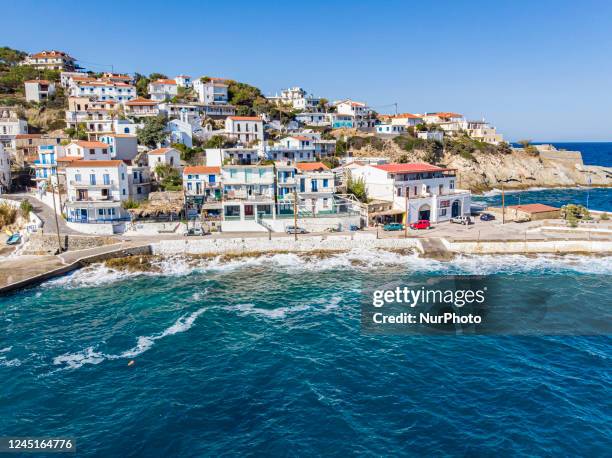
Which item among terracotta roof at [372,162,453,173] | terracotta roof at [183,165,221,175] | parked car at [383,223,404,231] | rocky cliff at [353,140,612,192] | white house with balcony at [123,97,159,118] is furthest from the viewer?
rocky cliff at [353,140,612,192]

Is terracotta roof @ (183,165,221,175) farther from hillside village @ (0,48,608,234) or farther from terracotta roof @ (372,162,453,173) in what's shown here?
terracotta roof @ (372,162,453,173)

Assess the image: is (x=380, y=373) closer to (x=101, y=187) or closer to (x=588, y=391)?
(x=588, y=391)

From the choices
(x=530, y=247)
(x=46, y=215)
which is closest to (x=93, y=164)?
(x=46, y=215)

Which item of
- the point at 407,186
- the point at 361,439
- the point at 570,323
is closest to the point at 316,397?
the point at 361,439

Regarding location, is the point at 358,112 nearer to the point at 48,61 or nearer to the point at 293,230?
the point at 293,230

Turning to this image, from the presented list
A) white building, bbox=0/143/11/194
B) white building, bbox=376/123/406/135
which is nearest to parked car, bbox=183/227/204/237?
Result: white building, bbox=0/143/11/194

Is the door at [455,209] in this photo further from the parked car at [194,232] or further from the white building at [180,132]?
the white building at [180,132]

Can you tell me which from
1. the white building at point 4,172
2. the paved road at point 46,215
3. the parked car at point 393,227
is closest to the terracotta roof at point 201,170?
the paved road at point 46,215
